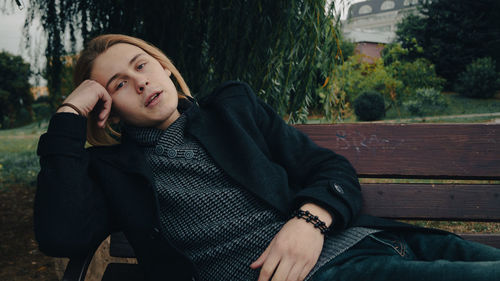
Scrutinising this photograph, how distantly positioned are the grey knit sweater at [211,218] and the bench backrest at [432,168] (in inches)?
19.3

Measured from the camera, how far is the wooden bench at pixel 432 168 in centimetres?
193

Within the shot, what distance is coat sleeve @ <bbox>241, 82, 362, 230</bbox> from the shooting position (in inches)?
Answer: 59.7

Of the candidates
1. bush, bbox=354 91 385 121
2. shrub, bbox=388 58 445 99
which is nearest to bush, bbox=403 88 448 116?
shrub, bbox=388 58 445 99

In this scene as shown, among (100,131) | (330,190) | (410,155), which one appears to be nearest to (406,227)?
(330,190)

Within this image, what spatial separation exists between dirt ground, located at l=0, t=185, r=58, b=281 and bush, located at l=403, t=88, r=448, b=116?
60.9ft

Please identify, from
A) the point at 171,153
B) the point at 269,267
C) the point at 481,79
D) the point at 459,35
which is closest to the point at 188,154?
the point at 171,153

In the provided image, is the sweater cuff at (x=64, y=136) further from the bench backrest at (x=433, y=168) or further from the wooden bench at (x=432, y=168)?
the bench backrest at (x=433, y=168)

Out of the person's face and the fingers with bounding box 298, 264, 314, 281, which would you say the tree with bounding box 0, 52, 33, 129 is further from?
the fingers with bounding box 298, 264, 314, 281

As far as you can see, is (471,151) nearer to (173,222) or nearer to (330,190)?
(330,190)

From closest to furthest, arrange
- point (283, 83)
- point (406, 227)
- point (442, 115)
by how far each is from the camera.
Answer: point (406, 227) < point (283, 83) < point (442, 115)

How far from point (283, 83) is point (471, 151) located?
1333mm

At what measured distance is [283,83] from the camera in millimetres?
2846

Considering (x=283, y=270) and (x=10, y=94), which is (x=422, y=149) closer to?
(x=283, y=270)

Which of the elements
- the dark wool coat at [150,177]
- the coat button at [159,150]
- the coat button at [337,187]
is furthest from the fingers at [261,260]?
the coat button at [159,150]
